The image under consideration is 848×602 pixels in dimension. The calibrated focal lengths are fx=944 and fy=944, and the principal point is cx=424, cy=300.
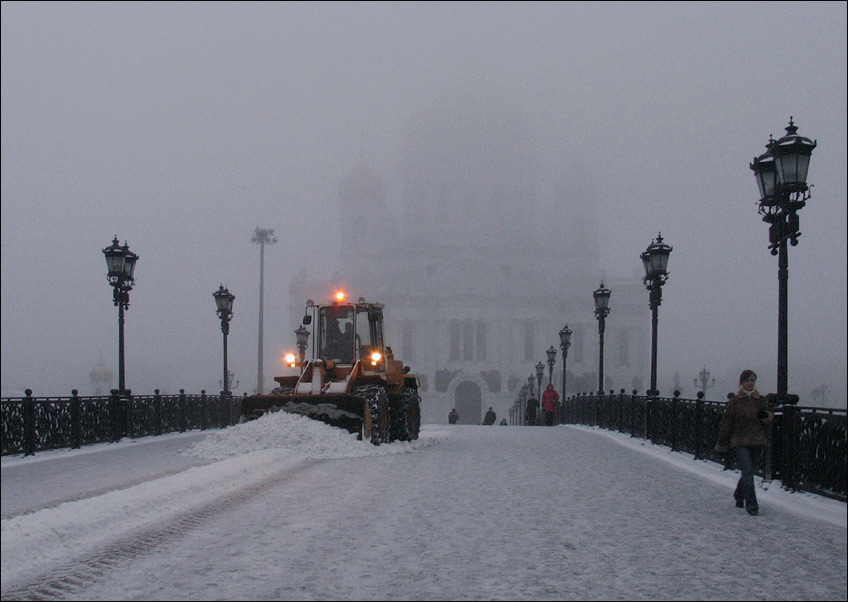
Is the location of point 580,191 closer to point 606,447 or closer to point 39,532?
point 606,447

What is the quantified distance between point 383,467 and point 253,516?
4.81 m

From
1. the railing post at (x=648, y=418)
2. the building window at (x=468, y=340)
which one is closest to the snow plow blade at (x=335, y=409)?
the railing post at (x=648, y=418)

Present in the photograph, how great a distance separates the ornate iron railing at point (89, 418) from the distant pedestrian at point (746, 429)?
10484 millimetres

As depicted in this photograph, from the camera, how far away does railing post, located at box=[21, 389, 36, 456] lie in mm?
15203

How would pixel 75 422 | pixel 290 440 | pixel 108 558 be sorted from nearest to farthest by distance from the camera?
pixel 108 558, pixel 290 440, pixel 75 422

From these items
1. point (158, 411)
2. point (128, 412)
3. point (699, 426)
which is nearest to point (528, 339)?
point (158, 411)

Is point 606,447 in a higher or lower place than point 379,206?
lower

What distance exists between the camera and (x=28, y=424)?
15242mm

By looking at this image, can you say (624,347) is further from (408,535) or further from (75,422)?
(408,535)

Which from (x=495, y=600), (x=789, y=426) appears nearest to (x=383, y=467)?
(x=789, y=426)

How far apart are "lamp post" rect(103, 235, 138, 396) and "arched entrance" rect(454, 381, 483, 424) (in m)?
64.9

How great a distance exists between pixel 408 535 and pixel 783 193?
6.82 m

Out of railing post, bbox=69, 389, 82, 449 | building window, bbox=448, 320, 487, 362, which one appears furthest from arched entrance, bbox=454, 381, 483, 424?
railing post, bbox=69, 389, 82, 449

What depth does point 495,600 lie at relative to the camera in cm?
540
